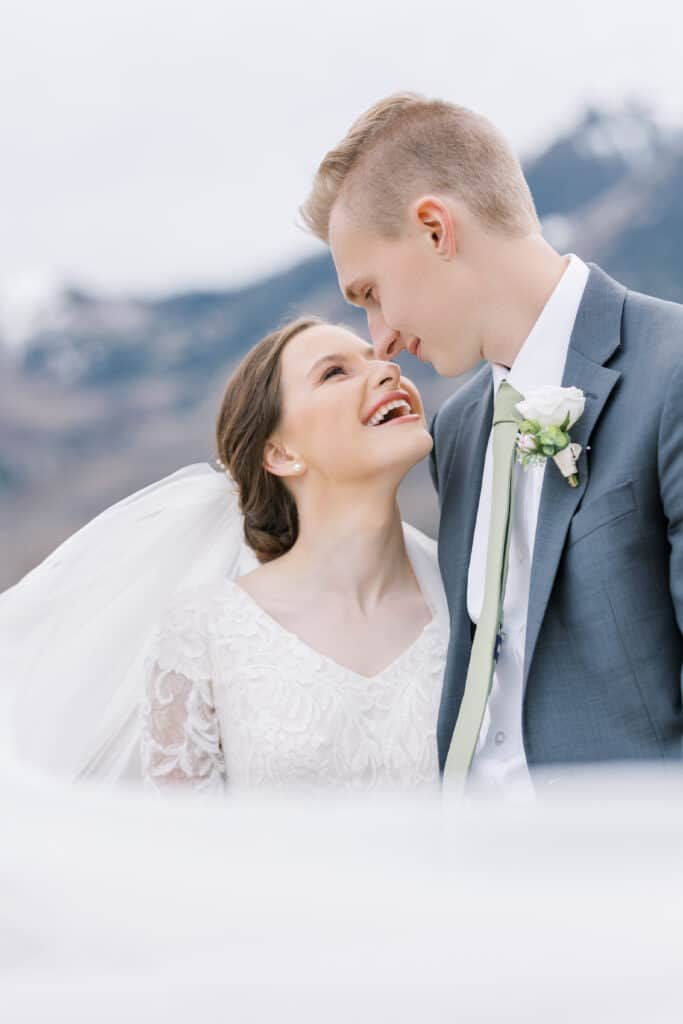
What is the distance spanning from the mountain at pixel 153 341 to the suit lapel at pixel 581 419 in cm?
814

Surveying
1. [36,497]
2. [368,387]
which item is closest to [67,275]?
[36,497]

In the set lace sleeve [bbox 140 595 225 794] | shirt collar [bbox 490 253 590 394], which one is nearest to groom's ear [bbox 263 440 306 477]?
lace sleeve [bbox 140 595 225 794]

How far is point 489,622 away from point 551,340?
0.54m

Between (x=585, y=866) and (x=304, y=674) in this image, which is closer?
(x=585, y=866)

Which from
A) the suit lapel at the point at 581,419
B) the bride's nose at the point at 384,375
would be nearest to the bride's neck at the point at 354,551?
the bride's nose at the point at 384,375

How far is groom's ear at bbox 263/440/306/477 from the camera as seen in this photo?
243cm

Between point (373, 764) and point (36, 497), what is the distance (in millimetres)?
8754

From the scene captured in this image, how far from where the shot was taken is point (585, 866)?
2.79 ft

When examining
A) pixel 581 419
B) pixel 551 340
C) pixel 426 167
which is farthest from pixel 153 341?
pixel 581 419

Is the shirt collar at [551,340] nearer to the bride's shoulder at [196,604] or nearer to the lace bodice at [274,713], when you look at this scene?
the lace bodice at [274,713]

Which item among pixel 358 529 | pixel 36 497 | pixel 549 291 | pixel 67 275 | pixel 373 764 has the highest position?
pixel 549 291

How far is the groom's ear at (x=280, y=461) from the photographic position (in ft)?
7.98

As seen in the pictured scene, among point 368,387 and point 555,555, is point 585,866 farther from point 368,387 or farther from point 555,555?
point 368,387

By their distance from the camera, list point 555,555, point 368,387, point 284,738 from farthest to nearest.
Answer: point 368,387, point 284,738, point 555,555
